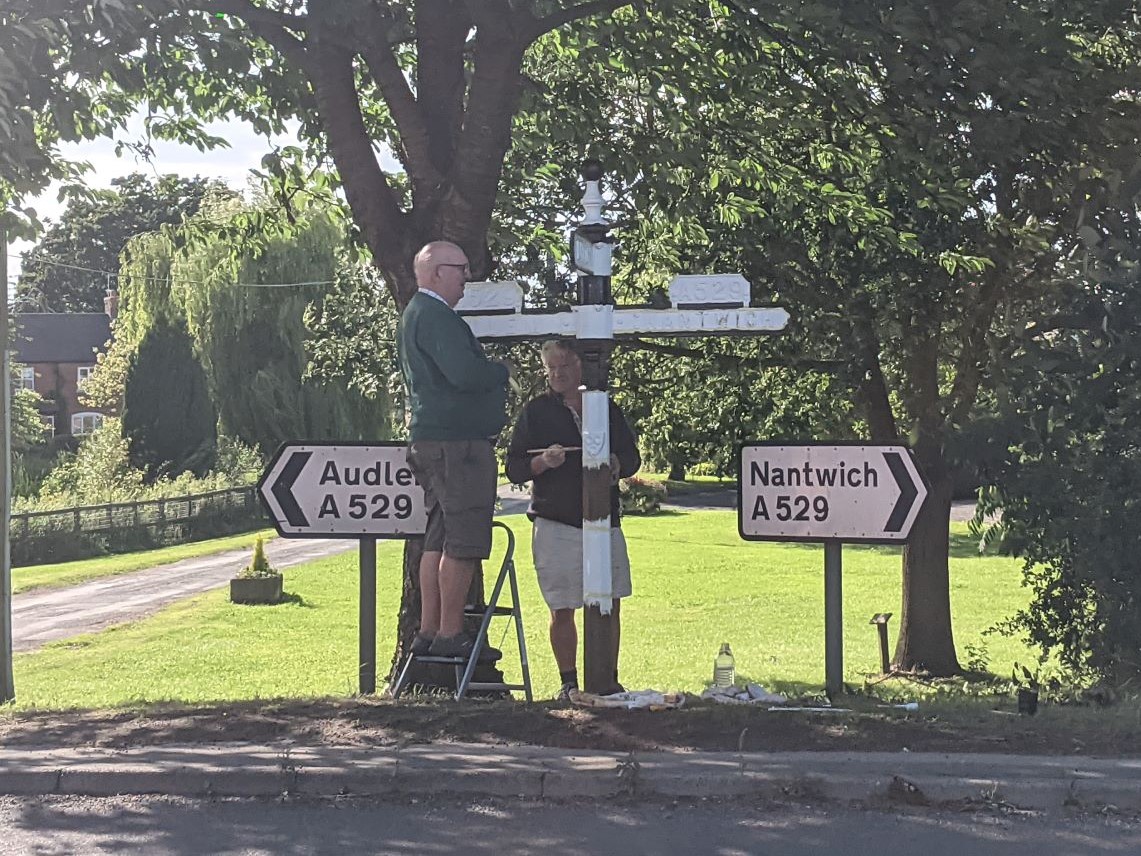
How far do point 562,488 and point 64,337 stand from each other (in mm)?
80455

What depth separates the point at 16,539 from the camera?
36594mm

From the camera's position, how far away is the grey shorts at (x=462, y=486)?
698cm

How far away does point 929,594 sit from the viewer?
17547mm

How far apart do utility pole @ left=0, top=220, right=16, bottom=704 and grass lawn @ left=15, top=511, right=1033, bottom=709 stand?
37 centimetres

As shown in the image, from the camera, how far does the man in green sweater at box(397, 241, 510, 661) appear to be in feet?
22.6

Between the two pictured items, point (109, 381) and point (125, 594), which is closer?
point (125, 594)

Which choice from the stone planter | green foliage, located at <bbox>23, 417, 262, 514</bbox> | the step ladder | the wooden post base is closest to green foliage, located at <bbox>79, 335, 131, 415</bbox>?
green foliage, located at <bbox>23, 417, 262, 514</bbox>

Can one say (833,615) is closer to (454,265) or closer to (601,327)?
(601,327)

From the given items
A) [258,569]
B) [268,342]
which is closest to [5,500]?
[258,569]

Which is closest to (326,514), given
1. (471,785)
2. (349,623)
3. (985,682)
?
(471,785)

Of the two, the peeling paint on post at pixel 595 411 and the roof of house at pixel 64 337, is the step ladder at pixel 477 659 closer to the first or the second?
the peeling paint on post at pixel 595 411

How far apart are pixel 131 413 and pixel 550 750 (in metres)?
45.0

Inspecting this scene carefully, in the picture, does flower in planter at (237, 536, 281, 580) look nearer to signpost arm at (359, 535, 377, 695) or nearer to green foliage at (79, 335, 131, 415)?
signpost arm at (359, 535, 377, 695)

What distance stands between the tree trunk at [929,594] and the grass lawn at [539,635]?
2.16 feet
